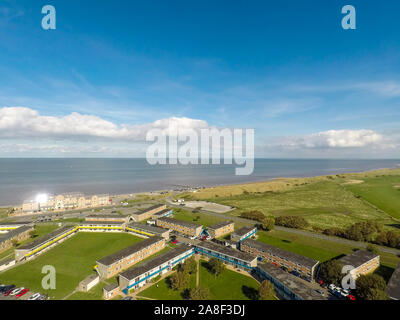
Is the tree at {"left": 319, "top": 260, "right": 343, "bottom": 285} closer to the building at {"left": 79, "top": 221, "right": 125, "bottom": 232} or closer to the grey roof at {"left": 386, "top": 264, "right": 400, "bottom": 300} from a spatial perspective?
the grey roof at {"left": 386, "top": 264, "right": 400, "bottom": 300}

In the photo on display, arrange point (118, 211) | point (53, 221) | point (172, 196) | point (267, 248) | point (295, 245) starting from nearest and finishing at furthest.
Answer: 1. point (267, 248)
2. point (295, 245)
3. point (53, 221)
4. point (118, 211)
5. point (172, 196)

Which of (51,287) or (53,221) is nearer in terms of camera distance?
(51,287)

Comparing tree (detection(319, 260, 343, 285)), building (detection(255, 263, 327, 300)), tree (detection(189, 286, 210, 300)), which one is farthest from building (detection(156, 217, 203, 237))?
tree (detection(319, 260, 343, 285))

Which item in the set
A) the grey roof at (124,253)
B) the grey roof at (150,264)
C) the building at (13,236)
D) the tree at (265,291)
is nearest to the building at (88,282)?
the grey roof at (124,253)

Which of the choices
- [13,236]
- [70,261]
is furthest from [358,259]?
[13,236]

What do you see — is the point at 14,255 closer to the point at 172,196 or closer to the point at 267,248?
the point at 267,248
